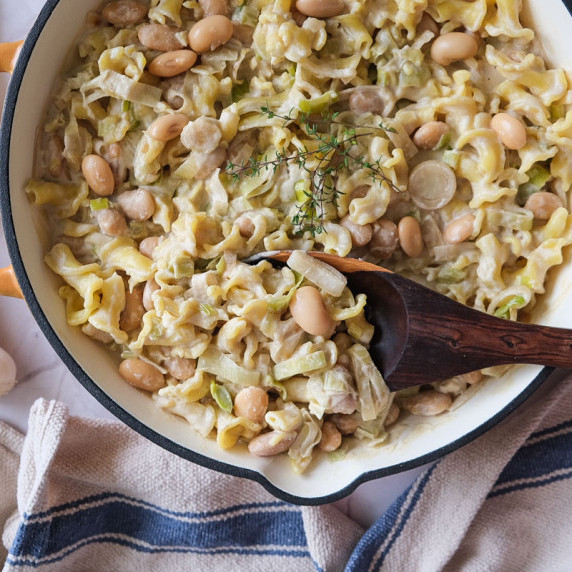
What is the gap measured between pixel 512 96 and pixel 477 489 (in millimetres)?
1678

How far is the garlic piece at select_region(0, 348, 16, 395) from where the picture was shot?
3422 mm

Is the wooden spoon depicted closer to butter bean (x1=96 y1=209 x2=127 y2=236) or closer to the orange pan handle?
butter bean (x1=96 y1=209 x2=127 y2=236)

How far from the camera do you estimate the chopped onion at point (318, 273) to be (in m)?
2.93

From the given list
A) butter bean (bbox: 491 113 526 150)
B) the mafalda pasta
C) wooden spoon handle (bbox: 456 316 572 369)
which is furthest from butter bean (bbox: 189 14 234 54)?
wooden spoon handle (bbox: 456 316 572 369)

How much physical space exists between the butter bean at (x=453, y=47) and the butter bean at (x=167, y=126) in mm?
1049

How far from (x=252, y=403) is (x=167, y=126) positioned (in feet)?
3.72

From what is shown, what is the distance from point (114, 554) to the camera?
3.58 metres

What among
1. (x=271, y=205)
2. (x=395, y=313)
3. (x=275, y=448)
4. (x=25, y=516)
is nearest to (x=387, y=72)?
(x=271, y=205)

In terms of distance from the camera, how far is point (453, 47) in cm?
303

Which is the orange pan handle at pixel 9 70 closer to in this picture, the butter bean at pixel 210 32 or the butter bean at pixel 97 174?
the butter bean at pixel 97 174

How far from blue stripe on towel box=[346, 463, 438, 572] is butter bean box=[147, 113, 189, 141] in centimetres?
181

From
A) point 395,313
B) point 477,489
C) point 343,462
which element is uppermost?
point 395,313

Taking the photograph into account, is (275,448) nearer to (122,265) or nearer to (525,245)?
(122,265)

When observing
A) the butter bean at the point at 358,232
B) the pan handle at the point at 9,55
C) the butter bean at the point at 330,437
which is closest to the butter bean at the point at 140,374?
the butter bean at the point at 330,437
